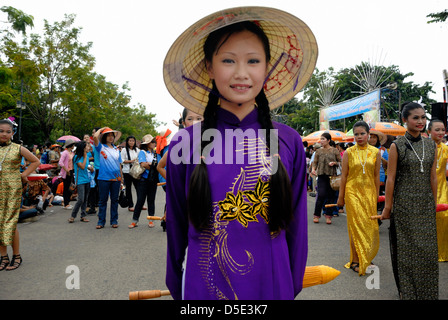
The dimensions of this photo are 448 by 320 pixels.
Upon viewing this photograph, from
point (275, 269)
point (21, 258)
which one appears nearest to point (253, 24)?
point (275, 269)

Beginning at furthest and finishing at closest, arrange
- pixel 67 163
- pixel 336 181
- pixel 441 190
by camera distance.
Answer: pixel 67 163 → pixel 336 181 → pixel 441 190

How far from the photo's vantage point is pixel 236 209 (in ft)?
4.56

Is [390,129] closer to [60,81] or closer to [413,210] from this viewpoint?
[413,210]

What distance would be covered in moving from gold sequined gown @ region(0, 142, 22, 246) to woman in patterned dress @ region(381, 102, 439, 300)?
461cm

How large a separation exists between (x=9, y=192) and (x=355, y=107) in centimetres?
2100

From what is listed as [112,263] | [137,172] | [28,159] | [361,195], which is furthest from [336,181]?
[28,159]

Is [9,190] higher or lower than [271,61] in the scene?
lower

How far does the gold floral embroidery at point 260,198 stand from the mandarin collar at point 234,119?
0.30 meters

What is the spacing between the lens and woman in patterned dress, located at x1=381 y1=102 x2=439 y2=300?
9.62ft

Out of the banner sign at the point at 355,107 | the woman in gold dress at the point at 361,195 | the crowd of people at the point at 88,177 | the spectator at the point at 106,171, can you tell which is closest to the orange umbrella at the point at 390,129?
the banner sign at the point at 355,107
